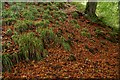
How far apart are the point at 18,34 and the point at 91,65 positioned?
2.92 metres

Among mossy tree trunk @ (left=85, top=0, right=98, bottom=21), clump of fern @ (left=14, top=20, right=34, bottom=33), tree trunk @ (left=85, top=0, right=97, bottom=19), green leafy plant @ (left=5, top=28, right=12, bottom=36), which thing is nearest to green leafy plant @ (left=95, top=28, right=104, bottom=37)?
mossy tree trunk @ (left=85, top=0, right=98, bottom=21)

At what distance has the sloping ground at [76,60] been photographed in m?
7.08

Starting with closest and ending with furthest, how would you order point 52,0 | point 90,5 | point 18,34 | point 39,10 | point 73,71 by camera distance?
point 73,71, point 18,34, point 39,10, point 90,5, point 52,0

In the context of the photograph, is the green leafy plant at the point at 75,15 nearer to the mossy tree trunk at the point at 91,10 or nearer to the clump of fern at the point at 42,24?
the mossy tree trunk at the point at 91,10

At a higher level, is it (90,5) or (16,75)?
(90,5)

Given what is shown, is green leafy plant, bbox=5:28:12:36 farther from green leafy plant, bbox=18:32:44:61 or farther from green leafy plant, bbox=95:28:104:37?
green leafy plant, bbox=95:28:104:37

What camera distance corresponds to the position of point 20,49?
24.7 feet

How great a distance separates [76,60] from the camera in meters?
8.08

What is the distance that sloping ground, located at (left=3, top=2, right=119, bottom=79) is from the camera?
7.08 metres

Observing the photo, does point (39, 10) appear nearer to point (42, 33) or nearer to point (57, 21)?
point (57, 21)

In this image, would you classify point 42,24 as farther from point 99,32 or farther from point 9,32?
point 99,32

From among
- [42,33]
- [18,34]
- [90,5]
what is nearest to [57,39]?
[42,33]

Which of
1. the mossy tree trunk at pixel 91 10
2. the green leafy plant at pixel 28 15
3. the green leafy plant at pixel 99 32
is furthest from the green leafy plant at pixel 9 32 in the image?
the mossy tree trunk at pixel 91 10

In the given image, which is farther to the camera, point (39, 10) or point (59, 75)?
point (39, 10)
